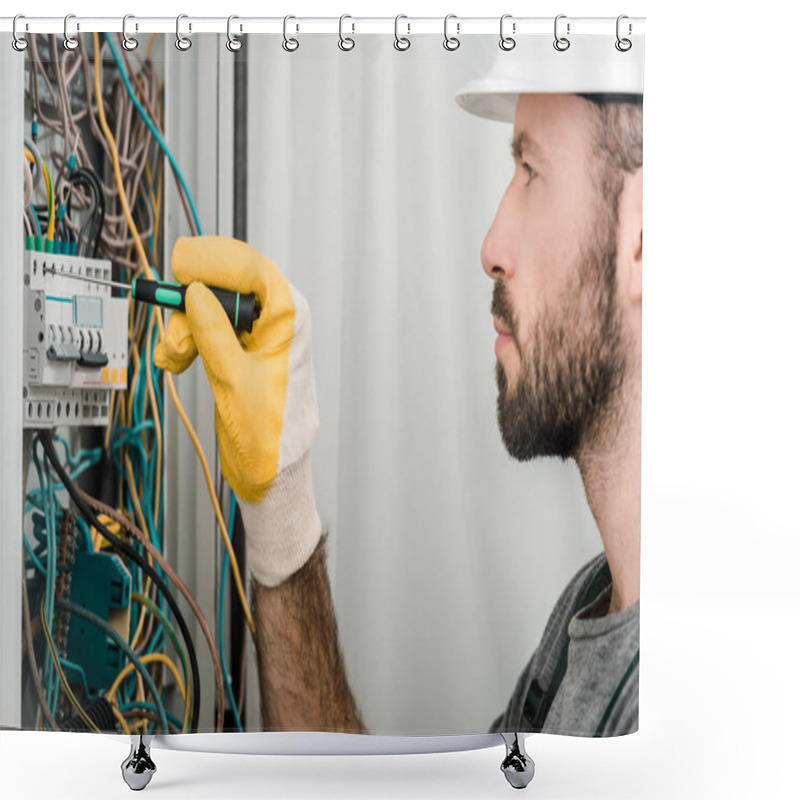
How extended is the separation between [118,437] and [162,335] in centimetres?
18

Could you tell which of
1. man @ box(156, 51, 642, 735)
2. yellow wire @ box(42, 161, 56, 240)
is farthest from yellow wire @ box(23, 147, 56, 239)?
man @ box(156, 51, 642, 735)

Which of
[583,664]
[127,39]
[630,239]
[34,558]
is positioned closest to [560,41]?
[630,239]

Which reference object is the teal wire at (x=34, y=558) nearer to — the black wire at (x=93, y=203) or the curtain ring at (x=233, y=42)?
the black wire at (x=93, y=203)

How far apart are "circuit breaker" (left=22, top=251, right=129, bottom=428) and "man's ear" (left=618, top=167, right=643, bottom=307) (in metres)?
0.77

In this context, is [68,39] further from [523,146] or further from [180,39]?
[523,146]

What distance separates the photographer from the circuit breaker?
177 cm

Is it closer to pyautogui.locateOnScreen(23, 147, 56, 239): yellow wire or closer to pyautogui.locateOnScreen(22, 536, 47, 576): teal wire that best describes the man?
pyautogui.locateOnScreen(23, 147, 56, 239): yellow wire

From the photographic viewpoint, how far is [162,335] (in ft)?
5.78

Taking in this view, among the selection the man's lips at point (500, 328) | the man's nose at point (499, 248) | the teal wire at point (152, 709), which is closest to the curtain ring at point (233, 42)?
the man's nose at point (499, 248)

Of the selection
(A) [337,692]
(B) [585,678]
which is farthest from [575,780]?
(A) [337,692]

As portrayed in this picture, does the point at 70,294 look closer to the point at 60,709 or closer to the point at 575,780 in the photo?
the point at 60,709

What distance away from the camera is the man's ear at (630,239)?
1.74 metres

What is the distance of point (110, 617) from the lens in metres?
1.79

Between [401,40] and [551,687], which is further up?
[401,40]
